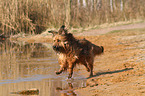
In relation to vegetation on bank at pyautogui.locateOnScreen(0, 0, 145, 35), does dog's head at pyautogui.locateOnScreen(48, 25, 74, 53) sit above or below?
below

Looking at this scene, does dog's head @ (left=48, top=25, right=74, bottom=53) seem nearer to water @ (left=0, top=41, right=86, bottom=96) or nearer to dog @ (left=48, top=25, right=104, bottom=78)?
dog @ (left=48, top=25, right=104, bottom=78)

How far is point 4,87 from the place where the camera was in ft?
21.8

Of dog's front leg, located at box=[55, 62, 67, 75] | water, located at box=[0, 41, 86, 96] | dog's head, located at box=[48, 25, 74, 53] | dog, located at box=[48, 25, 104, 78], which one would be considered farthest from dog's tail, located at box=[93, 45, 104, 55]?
dog's front leg, located at box=[55, 62, 67, 75]

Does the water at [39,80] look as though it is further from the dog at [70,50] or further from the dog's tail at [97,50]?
the dog's tail at [97,50]

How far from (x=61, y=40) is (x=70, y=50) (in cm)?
40

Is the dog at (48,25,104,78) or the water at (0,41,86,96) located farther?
the dog at (48,25,104,78)

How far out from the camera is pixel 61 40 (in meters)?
7.54

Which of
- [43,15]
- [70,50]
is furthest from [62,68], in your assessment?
[43,15]

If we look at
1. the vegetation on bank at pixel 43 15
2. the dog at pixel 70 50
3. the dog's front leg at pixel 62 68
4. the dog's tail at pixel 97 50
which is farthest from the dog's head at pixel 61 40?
the vegetation on bank at pixel 43 15

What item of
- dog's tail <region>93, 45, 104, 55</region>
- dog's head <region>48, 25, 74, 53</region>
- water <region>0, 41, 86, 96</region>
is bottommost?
water <region>0, 41, 86, 96</region>

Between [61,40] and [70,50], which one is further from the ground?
[61,40]

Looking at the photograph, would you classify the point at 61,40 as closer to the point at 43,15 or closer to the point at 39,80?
the point at 39,80

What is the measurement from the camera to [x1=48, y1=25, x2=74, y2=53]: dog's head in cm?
746

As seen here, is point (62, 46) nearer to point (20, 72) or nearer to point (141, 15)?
point (20, 72)
